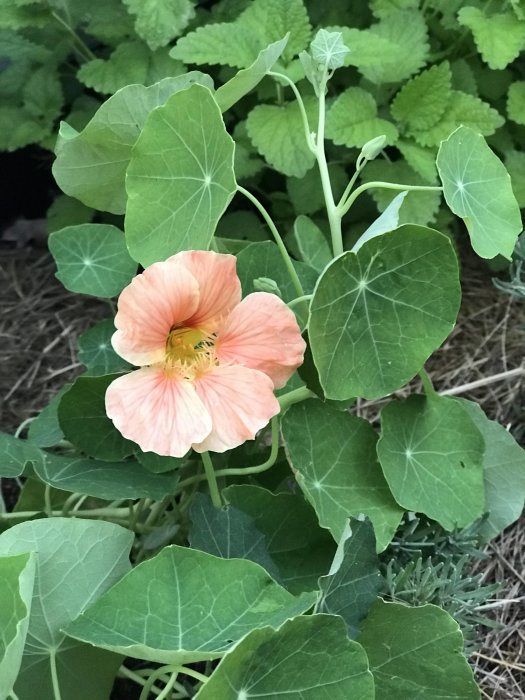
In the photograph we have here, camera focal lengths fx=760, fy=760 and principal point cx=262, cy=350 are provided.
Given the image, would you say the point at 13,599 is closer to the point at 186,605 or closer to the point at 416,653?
the point at 186,605

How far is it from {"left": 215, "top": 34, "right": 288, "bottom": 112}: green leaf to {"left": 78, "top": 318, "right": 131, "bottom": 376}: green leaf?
1.09ft

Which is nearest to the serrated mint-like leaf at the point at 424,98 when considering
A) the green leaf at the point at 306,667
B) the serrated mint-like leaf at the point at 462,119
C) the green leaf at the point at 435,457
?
the serrated mint-like leaf at the point at 462,119

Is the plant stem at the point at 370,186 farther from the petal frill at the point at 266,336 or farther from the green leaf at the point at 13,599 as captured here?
the green leaf at the point at 13,599

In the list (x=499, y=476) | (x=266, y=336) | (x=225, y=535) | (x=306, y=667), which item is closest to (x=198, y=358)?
(x=266, y=336)

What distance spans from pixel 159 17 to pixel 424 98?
1.43 ft

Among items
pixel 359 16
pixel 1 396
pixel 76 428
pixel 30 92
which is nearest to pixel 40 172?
pixel 30 92

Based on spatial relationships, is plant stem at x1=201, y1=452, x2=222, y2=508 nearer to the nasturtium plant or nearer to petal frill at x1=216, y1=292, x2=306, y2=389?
the nasturtium plant

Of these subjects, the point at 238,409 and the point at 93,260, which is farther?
the point at 93,260

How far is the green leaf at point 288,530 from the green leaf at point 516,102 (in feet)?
2.60

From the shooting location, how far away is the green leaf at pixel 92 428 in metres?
0.80

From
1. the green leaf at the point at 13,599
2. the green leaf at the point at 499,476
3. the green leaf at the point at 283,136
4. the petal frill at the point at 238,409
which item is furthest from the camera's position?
the green leaf at the point at 283,136

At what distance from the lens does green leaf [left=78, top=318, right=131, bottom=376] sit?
3.00ft

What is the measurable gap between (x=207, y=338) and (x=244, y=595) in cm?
24

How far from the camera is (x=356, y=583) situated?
26.3 inches
